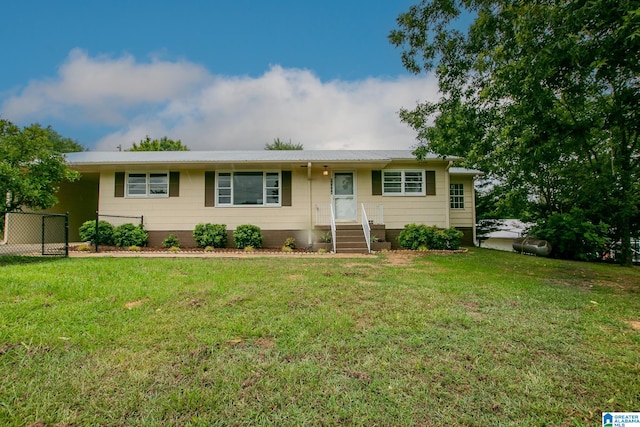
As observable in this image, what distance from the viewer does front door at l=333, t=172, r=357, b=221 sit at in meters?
11.6

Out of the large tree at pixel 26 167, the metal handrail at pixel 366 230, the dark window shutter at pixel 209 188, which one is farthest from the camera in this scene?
the dark window shutter at pixel 209 188

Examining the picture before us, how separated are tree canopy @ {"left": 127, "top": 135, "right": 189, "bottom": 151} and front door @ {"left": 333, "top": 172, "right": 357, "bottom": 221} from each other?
66.3ft

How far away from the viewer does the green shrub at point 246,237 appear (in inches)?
416

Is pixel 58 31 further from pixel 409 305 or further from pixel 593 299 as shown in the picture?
pixel 593 299

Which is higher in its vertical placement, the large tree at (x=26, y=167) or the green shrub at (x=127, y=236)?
the large tree at (x=26, y=167)

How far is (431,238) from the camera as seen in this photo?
1056cm

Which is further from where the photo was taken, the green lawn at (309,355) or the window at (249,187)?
the window at (249,187)

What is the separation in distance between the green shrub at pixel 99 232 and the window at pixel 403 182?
980 cm

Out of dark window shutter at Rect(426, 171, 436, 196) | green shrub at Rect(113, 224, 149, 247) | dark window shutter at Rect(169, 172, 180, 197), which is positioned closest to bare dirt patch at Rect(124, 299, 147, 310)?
green shrub at Rect(113, 224, 149, 247)

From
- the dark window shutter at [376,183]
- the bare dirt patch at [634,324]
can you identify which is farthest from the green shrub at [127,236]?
the bare dirt patch at [634,324]

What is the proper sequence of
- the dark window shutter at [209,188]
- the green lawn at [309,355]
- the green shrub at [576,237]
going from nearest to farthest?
1. the green lawn at [309,355]
2. the green shrub at [576,237]
3. the dark window shutter at [209,188]

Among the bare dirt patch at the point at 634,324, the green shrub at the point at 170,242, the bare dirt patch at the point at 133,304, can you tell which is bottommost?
the bare dirt patch at the point at 634,324

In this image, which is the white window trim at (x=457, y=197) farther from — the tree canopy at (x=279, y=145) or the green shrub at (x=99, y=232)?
the tree canopy at (x=279, y=145)

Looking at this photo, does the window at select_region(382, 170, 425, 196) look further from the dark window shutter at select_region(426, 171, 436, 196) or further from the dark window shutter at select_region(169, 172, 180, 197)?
Result: the dark window shutter at select_region(169, 172, 180, 197)
